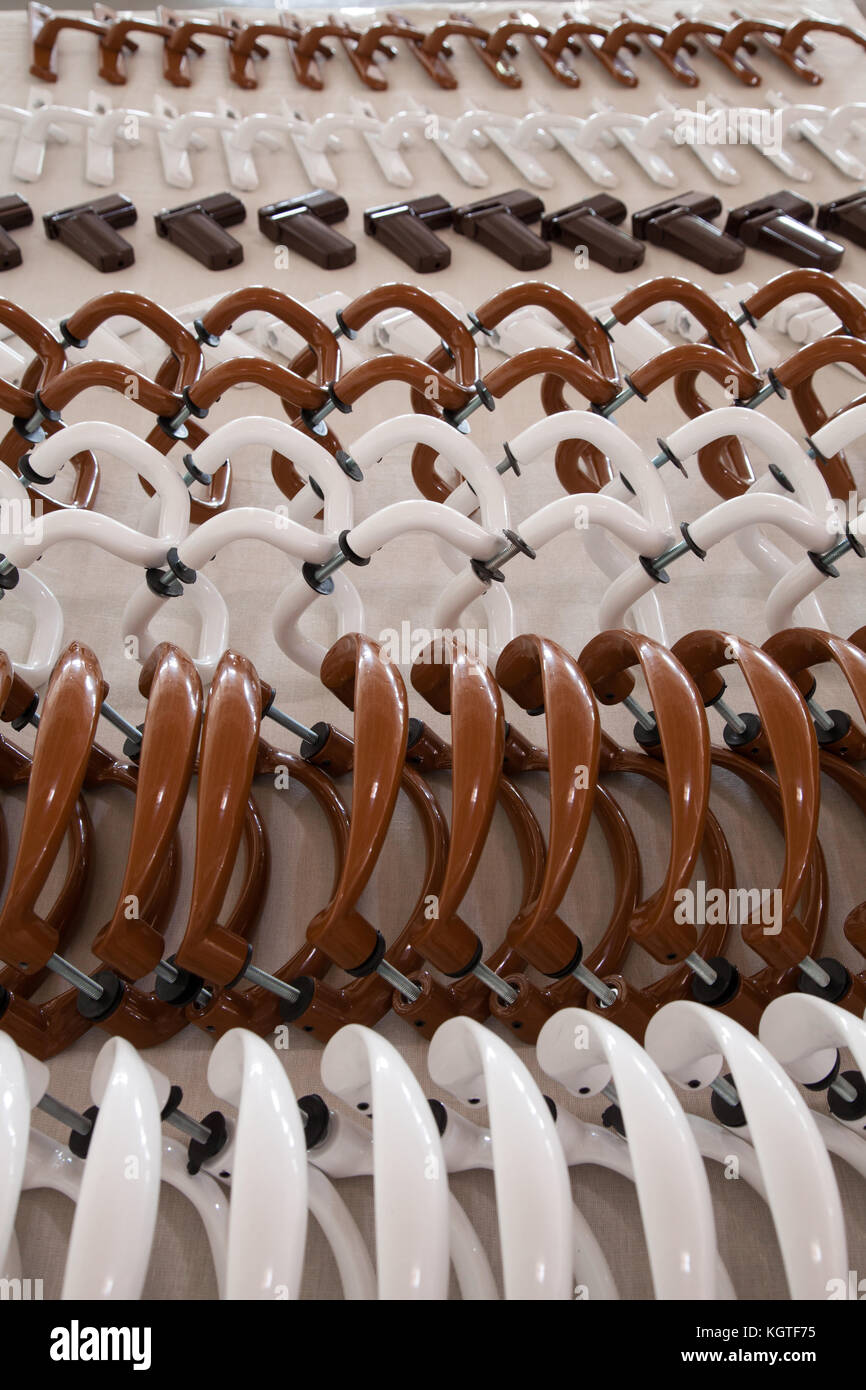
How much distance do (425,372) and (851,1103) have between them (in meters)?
1.12

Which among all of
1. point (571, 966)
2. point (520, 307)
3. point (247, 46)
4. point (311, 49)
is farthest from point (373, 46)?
point (571, 966)

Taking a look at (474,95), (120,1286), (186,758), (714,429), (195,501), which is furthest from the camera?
(474,95)

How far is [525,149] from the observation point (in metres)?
2.99

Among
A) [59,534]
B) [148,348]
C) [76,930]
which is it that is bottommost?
[76,930]

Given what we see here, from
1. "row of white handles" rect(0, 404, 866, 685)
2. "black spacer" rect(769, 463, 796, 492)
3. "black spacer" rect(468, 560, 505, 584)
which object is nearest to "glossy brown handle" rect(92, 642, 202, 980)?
"row of white handles" rect(0, 404, 866, 685)

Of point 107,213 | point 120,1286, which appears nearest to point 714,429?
point 120,1286

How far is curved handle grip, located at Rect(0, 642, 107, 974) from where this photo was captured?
1.02 metres

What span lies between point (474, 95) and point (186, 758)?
2.98 m

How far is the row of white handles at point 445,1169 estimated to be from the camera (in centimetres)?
77

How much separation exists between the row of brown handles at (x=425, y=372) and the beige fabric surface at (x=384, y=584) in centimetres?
14

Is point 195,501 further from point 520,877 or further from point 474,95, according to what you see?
point 474,95

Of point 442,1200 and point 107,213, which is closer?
point 442,1200

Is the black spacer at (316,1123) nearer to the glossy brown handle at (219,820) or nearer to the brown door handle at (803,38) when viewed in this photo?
the glossy brown handle at (219,820)
